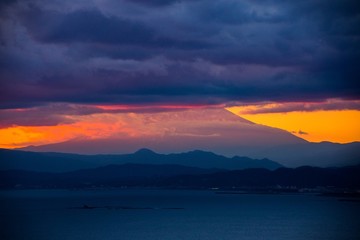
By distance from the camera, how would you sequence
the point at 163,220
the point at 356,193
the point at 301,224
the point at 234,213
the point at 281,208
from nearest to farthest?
the point at 301,224, the point at 163,220, the point at 234,213, the point at 281,208, the point at 356,193

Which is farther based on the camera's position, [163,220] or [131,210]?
[131,210]

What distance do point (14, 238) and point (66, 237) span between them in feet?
26.4

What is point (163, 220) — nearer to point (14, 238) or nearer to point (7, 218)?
point (7, 218)

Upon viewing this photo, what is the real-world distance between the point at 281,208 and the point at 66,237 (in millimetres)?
74677

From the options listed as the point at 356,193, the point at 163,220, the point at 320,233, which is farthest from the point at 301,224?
the point at 356,193

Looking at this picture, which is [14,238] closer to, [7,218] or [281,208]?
[7,218]

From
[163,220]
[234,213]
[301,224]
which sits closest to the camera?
[301,224]

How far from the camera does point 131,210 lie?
484ft

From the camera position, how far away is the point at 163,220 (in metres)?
120

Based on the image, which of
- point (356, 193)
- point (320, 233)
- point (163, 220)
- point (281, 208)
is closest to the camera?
point (320, 233)

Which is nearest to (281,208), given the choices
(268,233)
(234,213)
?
(234,213)

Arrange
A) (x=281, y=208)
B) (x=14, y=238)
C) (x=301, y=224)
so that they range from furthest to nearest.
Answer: (x=281, y=208) < (x=301, y=224) < (x=14, y=238)

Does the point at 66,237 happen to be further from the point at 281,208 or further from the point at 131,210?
the point at 281,208

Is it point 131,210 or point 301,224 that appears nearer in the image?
point 301,224
